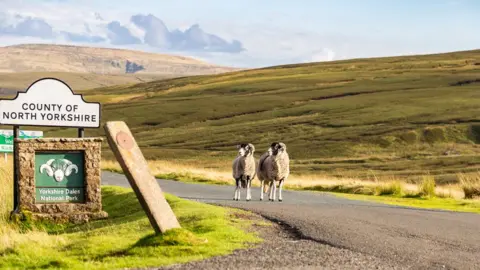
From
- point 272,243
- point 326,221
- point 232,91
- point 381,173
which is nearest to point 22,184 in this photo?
point 326,221

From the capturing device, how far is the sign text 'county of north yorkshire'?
22.4m

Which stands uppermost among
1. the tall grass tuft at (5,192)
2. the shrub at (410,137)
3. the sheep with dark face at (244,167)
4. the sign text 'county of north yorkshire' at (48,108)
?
the sign text 'county of north yorkshire' at (48,108)

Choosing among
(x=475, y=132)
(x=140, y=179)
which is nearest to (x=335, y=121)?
(x=475, y=132)

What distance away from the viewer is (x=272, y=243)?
47.2 ft

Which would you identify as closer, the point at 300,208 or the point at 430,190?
the point at 300,208

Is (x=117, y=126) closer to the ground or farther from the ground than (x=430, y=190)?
farther from the ground

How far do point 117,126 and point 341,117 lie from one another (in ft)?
304

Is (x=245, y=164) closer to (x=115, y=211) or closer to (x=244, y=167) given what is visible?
(x=244, y=167)

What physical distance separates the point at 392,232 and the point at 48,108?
34.2ft

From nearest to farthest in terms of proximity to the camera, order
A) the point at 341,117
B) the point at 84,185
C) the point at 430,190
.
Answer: the point at 84,185 < the point at 430,190 < the point at 341,117

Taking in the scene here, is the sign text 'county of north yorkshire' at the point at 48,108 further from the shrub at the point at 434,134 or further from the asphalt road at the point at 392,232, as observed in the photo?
the shrub at the point at 434,134

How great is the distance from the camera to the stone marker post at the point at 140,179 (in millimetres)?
14398

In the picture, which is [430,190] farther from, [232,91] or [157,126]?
[232,91]

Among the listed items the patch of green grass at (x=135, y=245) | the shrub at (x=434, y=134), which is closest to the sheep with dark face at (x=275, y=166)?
the patch of green grass at (x=135, y=245)
